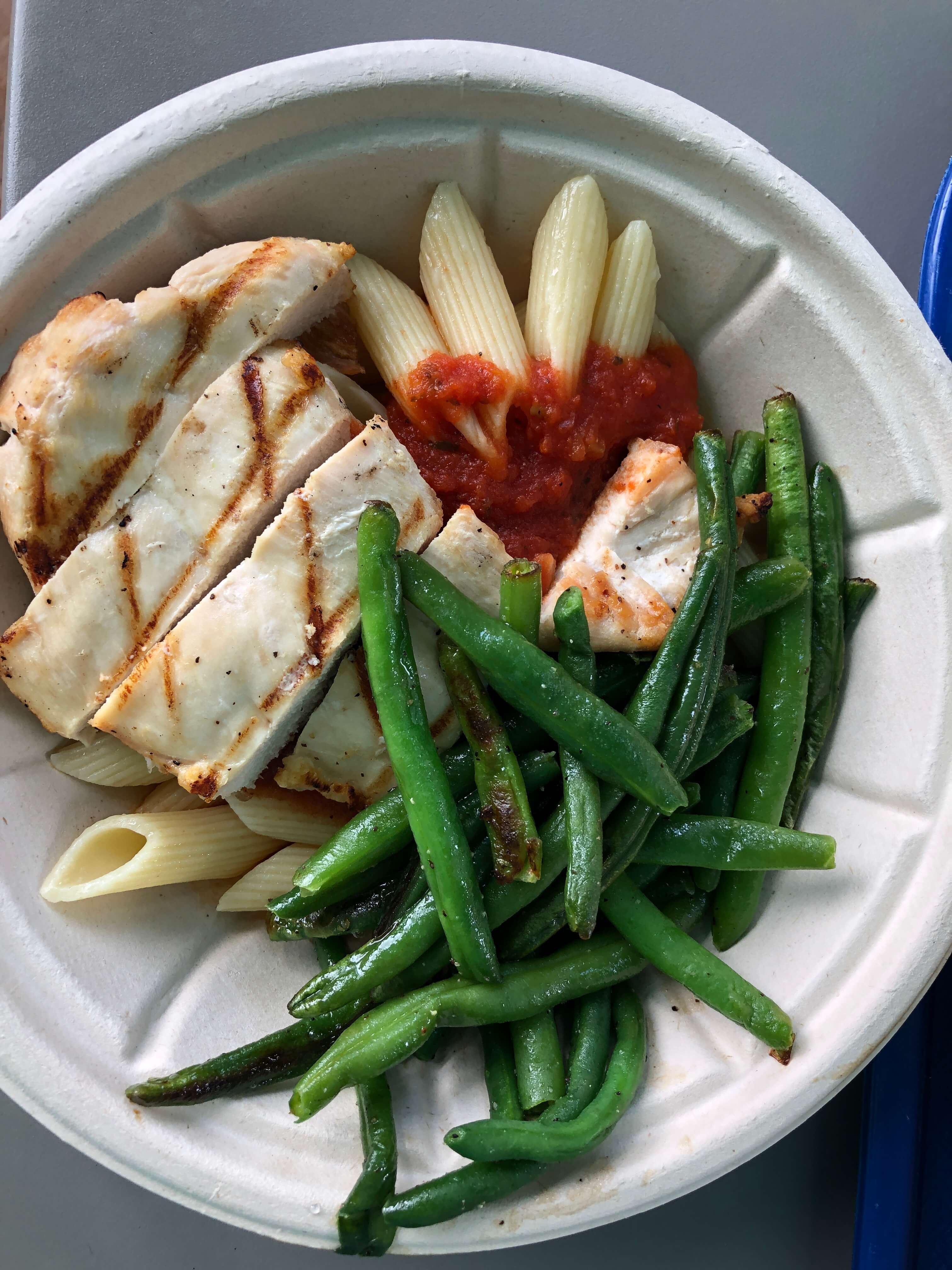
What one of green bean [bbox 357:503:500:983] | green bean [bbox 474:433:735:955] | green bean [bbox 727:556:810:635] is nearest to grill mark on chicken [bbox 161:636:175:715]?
green bean [bbox 357:503:500:983]

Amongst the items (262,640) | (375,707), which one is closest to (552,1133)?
(375,707)

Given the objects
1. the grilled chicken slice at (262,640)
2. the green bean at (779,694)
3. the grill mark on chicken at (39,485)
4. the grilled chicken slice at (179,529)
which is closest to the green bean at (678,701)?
the green bean at (779,694)

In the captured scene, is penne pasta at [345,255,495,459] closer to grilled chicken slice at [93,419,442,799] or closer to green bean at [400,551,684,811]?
grilled chicken slice at [93,419,442,799]

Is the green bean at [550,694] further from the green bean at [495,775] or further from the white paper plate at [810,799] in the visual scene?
the white paper plate at [810,799]

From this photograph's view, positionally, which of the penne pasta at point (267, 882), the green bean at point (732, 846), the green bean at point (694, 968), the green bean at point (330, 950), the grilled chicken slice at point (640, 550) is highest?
the grilled chicken slice at point (640, 550)

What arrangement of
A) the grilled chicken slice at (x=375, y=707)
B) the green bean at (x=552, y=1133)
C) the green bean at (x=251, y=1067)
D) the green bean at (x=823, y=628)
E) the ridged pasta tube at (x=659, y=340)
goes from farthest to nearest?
the ridged pasta tube at (x=659, y=340), the green bean at (x=823, y=628), the grilled chicken slice at (x=375, y=707), the green bean at (x=251, y=1067), the green bean at (x=552, y=1133)

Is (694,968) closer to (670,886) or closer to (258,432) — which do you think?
(670,886)

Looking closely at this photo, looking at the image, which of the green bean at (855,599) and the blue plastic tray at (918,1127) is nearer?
the green bean at (855,599)
